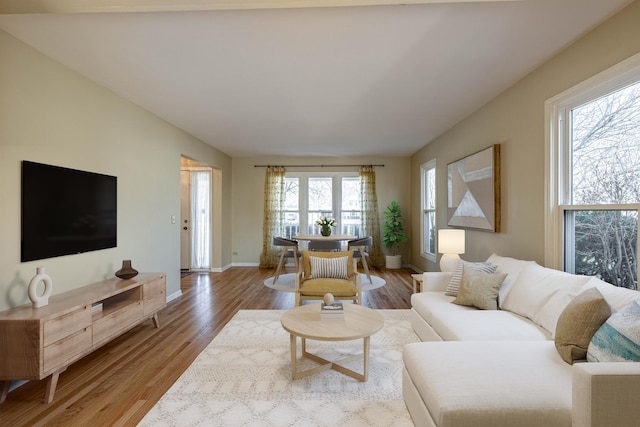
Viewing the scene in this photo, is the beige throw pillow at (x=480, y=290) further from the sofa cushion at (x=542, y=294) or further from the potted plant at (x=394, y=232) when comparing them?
the potted plant at (x=394, y=232)

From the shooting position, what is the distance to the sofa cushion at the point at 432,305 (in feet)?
8.59

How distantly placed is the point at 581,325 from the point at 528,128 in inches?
78.8

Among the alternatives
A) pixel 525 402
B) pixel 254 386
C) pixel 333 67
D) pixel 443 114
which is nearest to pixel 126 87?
pixel 333 67

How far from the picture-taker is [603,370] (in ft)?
3.96

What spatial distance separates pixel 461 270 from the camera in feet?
9.88

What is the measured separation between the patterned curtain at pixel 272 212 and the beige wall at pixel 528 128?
421 cm

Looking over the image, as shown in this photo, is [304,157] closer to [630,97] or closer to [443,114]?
[443,114]

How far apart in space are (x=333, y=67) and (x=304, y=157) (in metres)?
4.51

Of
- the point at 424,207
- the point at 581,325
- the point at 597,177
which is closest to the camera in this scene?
the point at 581,325

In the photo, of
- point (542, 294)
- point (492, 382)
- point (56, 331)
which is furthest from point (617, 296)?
point (56, 331)

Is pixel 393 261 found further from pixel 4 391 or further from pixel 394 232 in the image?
pixel 4 391

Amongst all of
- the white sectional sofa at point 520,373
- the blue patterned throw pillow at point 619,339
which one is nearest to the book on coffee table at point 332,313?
the white sectional sofa at point 520,373

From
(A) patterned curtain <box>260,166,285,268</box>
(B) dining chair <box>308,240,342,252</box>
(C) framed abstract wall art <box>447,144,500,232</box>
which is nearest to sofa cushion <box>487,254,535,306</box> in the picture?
(C) framed abstract wall art <box>447,144,500,232</box>

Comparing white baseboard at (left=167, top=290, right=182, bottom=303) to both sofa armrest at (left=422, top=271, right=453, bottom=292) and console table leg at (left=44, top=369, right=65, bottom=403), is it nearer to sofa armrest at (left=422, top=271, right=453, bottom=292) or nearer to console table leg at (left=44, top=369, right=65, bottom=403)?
console table leg at (left=44, top=369, right=65, bottom=403)
